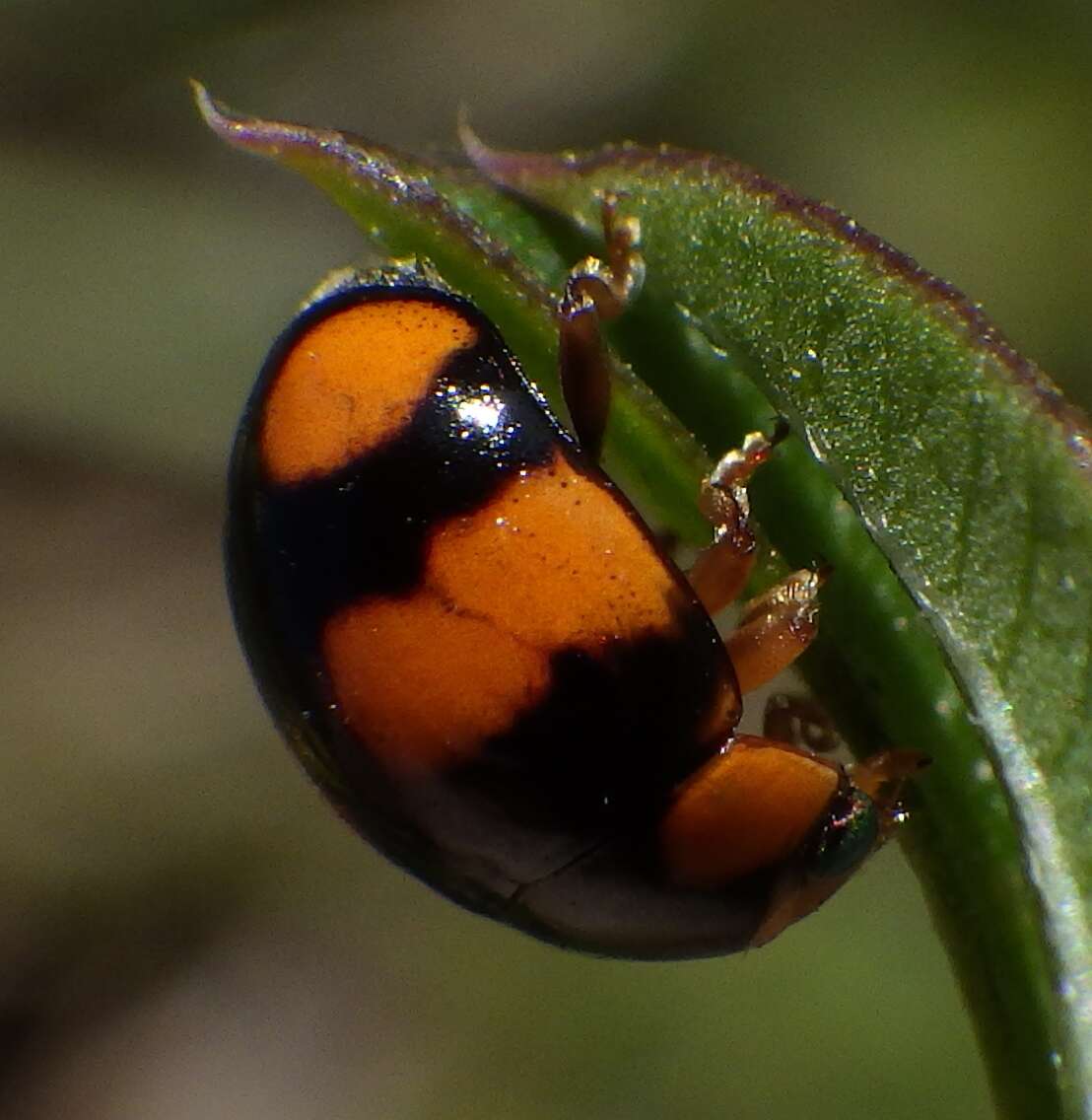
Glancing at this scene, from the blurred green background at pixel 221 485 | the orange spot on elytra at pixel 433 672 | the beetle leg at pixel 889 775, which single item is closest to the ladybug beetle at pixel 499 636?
the orange spot on elytra at pixel 433 672

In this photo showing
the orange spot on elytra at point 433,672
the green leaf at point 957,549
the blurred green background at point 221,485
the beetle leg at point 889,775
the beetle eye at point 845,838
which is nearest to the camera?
the green leaf at point 957,549

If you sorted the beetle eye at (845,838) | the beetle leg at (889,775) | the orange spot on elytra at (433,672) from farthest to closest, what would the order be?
the beetle eye at (845,838)
the orange spot on elytra at (433,672)
the beetle leg at (889,775)

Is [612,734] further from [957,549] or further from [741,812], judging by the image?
[957,549]

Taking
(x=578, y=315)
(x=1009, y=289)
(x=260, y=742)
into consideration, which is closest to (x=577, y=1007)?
(x=260, y=742)

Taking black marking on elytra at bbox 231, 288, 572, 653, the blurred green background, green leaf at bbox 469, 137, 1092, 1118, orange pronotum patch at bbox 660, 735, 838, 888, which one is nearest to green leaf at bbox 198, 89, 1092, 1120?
green leaf at bbox 469, 137, 1092, 1118

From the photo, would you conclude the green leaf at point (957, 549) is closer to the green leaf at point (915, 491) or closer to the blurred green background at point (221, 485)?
the green leaf at point (915, 491)

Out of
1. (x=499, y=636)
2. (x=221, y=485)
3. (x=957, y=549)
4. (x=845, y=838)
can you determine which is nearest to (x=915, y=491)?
(x=957, y=549)
